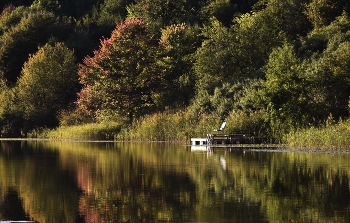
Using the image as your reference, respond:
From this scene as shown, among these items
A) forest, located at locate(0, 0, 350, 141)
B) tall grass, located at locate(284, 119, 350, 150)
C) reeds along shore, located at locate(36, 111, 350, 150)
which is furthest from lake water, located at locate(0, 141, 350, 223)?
forest, located at locate(0, 0, 350, 141)

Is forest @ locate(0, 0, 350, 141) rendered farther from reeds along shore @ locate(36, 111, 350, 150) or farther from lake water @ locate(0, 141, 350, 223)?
lake water @ locate(0, 141, 350, 223)

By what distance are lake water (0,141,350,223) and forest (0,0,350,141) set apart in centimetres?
1070

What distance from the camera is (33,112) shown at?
73.1 meters

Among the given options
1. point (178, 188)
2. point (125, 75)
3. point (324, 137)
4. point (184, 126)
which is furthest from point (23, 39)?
point (178, 188)

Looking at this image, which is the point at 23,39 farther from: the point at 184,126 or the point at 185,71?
the point at 184,126

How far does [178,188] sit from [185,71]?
46.3m

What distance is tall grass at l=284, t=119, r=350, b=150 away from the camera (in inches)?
1555

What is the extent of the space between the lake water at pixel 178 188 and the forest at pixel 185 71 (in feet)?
35.1

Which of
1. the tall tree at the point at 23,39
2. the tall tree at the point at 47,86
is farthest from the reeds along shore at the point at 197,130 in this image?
the tall tree at the point at 23,39

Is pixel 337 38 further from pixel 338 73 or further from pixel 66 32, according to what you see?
pixel 66 32

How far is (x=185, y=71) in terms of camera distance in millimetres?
69875

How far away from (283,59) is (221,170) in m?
18.5

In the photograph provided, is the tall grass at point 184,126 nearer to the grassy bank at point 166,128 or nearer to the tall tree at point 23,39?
the grassy bank at point 166,128

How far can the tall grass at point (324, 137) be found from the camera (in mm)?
39500
